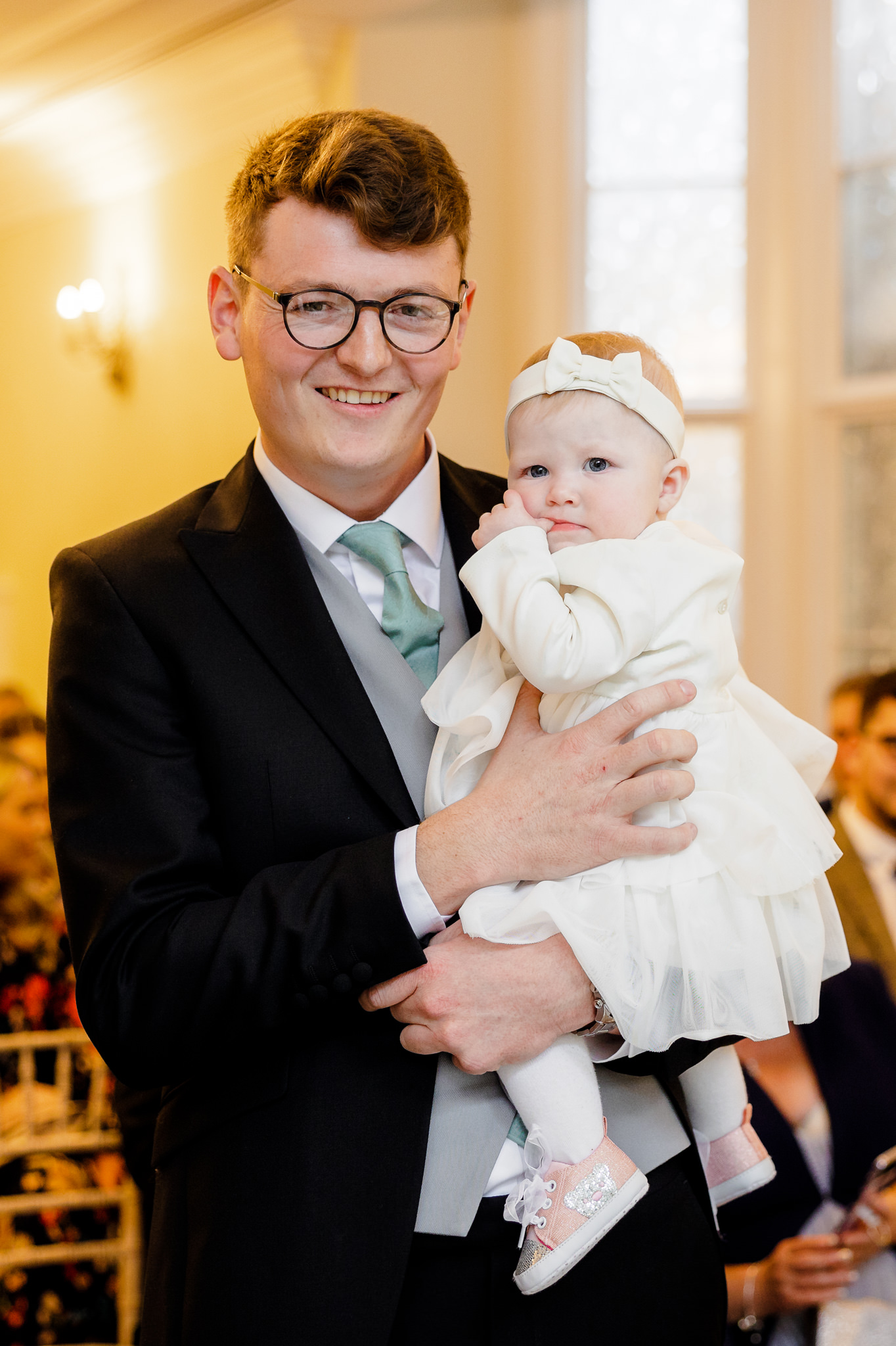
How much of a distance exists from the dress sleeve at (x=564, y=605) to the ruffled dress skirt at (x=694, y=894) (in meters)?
0.10

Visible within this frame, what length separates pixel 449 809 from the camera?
4.25 ft

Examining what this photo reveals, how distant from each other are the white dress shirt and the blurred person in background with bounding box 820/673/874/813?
0.08m

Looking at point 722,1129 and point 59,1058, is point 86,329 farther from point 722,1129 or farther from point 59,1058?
point 722,1129

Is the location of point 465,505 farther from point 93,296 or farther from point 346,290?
point 93,296

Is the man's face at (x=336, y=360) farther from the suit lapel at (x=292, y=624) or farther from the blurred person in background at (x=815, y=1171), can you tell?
the blurred person in background at (x=815, y=1171)

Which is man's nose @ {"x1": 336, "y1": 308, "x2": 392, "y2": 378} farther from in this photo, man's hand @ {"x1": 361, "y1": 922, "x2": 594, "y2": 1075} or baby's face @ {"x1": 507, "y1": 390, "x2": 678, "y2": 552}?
man's hand @ {"x1": 361, "y1": 922, "x2": 594, "y2": 1075}

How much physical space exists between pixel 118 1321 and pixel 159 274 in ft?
13.1

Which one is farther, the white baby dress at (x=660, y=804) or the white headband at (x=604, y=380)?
the white headband at (x=604, y=380)

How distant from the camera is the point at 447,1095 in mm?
1340

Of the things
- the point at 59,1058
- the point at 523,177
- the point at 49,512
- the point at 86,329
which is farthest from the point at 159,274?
the point at 59,1058

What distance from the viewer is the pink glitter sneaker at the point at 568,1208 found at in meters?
1.23

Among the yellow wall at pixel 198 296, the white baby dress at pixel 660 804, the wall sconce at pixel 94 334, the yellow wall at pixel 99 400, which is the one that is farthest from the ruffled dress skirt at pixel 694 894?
the wall sconce at pixel 94 334

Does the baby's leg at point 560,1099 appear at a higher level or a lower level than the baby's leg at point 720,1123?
higher

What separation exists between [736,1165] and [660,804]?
0.50m
